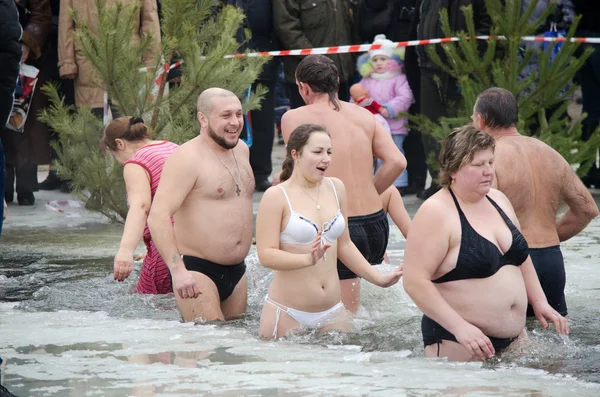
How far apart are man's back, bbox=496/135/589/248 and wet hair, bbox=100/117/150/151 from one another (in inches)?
101

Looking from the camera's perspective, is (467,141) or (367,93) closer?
(467,141)

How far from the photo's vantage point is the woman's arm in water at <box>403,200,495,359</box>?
5.27 metres

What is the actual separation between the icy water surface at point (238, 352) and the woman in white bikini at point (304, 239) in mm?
139

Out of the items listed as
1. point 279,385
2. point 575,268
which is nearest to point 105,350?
point 279,385

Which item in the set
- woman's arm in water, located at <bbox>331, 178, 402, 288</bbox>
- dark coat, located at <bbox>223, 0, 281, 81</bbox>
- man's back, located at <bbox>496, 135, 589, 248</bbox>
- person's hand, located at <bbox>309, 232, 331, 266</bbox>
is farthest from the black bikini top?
dark coat, located at <bbox>223, 0, 281, 81</bbox>

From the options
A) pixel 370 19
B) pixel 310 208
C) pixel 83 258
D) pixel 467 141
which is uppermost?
pixel 370 19

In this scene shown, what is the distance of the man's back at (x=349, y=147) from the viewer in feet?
23.1

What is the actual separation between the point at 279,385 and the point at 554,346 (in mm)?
1721

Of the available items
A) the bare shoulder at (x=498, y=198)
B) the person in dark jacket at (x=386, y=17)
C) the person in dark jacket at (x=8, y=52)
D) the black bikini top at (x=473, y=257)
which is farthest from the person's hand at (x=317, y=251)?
the person in dark jacket at (x=386, y=17)

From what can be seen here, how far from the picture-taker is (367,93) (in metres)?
11.9

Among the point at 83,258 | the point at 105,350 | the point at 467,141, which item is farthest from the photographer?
the point at 83,258

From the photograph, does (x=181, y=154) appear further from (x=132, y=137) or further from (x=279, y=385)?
(x=279, y=385)

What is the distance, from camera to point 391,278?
600 cm

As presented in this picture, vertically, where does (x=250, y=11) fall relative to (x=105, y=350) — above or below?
above
